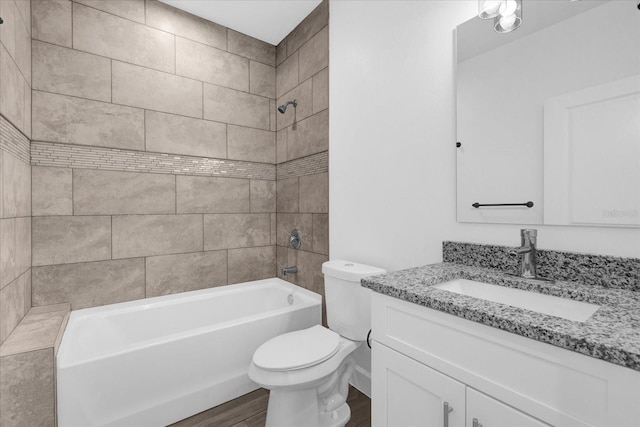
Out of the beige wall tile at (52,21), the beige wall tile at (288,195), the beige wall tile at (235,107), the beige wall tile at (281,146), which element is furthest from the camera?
the beige wall tile at (281,146)

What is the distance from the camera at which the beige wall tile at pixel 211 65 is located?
7.97 feet

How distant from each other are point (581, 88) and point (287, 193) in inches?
82.7

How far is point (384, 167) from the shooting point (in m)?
1.86

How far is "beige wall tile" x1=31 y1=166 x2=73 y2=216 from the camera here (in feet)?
6.30

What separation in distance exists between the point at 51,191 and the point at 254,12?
6.43ft

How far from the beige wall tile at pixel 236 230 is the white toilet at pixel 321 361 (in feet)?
3.78

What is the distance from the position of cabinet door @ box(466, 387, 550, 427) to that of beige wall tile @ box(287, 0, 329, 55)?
2469 millimetres

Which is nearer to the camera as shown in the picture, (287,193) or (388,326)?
(388,326)

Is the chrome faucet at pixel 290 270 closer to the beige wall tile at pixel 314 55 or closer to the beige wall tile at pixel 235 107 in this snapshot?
the beige wall tile at pixel 235 107

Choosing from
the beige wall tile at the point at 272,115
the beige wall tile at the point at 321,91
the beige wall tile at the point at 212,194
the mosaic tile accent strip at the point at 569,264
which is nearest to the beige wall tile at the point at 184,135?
the beige wall tile at the point at 212,194

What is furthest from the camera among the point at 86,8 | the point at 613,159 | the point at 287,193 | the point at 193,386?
the point at 287,193

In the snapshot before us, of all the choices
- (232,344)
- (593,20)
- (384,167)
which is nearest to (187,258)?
(232,344)

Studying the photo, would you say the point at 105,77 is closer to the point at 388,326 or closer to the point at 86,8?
the point at 86,8

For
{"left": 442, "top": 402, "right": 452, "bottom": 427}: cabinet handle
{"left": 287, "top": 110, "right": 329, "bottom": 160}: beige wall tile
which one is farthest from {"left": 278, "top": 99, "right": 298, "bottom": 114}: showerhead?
{"left": 442, "top": 402, "right": 452, "bottom": 427}: cabinet handle
